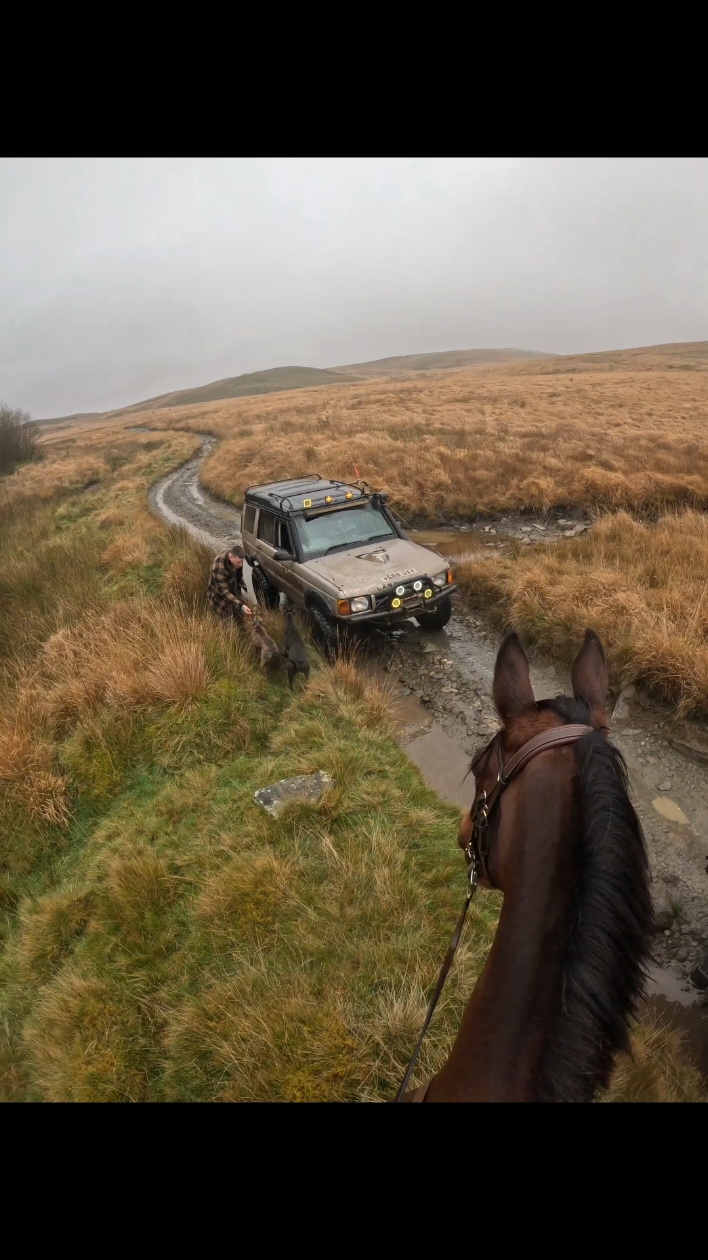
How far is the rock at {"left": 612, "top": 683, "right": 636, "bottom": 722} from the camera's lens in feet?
18.8

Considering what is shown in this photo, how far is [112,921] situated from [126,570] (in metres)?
8.42

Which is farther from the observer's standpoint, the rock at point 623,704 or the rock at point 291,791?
the rock at point 623,704

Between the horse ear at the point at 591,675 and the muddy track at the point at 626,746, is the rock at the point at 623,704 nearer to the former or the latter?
the muddy track at the point at 626,746

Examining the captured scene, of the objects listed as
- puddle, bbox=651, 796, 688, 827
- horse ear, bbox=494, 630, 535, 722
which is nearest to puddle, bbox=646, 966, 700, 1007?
puddle, bbox=651, 796, 688, 827

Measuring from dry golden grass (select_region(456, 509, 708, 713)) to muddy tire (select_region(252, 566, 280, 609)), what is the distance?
9.70 feet

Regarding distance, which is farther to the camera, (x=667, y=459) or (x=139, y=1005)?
(x=667, y=459)

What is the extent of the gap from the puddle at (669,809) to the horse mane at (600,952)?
11.9 ft

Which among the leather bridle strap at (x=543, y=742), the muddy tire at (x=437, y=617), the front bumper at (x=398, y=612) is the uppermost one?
the leather bridle strap at (x=543, y=742)

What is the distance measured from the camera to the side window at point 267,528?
8086 millimetres

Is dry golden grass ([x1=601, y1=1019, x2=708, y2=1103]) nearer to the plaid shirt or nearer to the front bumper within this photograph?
the front bumper

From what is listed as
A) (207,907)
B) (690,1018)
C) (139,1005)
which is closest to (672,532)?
(690,1018)

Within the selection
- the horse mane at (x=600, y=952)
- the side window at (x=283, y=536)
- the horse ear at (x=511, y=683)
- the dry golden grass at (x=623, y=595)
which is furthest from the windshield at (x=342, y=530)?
A: the horse mane at (x=600, y=952)

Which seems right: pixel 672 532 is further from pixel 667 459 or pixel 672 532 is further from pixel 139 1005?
pixel 139 1005

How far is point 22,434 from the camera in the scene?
3675cm
